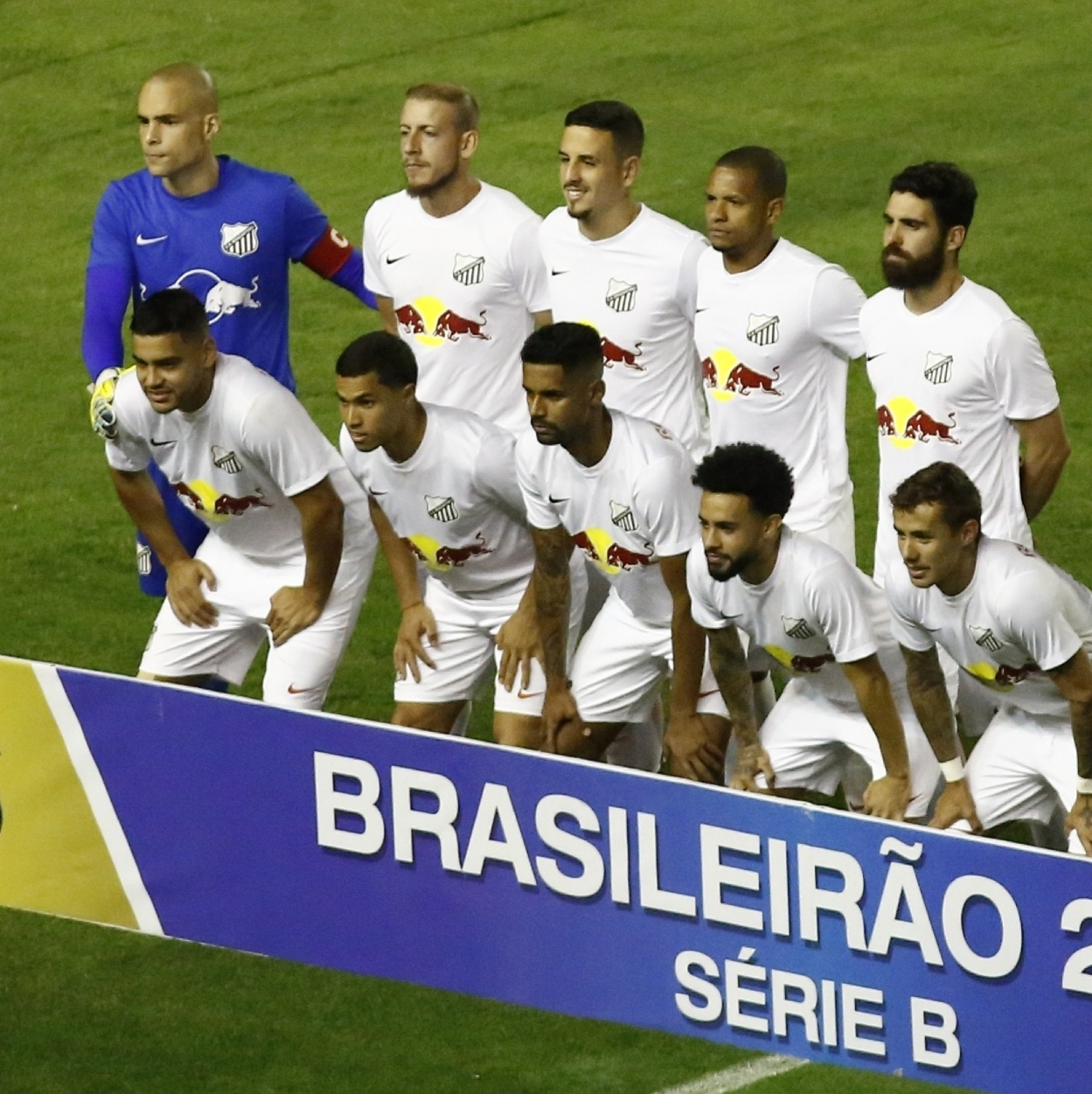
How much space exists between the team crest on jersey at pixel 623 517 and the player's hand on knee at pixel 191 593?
1406 mm

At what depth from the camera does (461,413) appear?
24.7ft

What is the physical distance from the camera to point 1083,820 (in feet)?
21.5

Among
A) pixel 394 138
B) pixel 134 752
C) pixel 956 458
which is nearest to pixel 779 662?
pixel 956 458

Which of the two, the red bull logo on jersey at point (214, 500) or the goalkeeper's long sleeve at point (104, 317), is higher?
the goalkeeper's long sleeve at point (104, 317)

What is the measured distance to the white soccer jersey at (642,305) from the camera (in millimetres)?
7695

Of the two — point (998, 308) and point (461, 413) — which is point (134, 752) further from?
point (998, 308)

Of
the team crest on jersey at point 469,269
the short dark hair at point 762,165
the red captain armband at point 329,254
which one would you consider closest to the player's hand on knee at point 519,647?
the team crest on jersey at point 469,269

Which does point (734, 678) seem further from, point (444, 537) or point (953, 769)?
point (444, 537)

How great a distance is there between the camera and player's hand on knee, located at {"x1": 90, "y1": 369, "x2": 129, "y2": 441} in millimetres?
7641

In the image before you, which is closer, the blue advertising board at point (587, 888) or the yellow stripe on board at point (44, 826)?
the blue advertising board at point (587, 888)

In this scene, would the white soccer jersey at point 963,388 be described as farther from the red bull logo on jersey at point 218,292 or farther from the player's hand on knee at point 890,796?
the red bull logo on jersey at point 218,292

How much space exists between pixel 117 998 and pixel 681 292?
2.58 meters

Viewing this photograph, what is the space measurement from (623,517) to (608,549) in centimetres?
16

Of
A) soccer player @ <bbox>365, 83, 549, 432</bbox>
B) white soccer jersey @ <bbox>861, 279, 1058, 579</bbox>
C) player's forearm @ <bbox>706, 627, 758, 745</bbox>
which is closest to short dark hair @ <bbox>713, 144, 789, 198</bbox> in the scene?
white soccer jersey @ <bbox>861, 279, 1058, 579</bbox>
